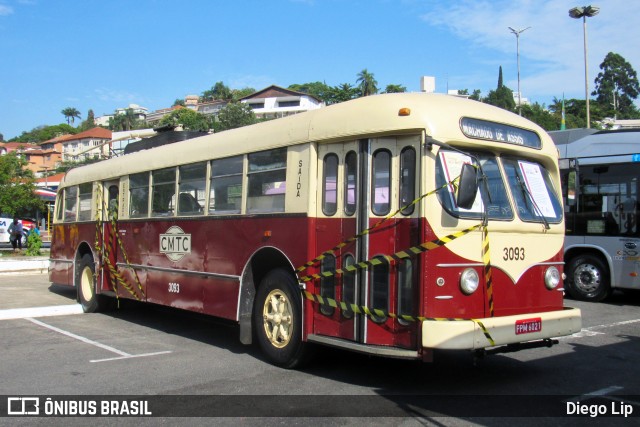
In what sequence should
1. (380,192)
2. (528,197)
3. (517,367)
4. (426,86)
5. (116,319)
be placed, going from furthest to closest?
(116,319) < (426,86) < (517,367) < (528,197) < (380,192)

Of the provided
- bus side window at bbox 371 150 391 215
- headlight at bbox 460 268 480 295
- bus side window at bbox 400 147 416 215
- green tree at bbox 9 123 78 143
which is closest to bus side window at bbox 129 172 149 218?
bus side window at bbox 371 150 391 215

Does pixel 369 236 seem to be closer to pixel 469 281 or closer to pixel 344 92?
pixel 469 281

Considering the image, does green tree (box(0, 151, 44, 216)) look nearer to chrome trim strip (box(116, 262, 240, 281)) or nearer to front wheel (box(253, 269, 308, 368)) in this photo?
chrome trim strip (box(116, 262, 240, 281))

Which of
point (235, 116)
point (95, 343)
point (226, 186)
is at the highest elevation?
point (235, 116)

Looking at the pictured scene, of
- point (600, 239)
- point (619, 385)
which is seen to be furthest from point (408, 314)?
point (600, 239)

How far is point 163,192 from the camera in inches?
383

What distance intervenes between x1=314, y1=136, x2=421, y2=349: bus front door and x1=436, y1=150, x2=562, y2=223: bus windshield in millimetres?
314

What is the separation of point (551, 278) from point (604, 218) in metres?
7.13

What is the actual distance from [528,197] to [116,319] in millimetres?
8010

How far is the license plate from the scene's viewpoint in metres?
5.82

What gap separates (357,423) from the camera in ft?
16.5

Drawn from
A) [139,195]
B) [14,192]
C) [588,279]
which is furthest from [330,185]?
[14,192]

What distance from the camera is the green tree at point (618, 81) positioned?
124 meters

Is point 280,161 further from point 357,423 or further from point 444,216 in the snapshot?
point 357,423
